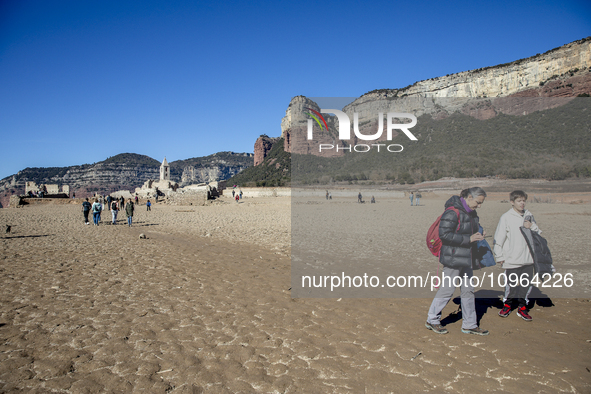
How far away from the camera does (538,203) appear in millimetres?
4953

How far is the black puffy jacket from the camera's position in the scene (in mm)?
3387

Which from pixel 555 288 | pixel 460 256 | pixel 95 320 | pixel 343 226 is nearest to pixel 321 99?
pixel 460 256

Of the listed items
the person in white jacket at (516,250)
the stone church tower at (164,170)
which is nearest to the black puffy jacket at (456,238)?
the person in white jacket at (516,250)

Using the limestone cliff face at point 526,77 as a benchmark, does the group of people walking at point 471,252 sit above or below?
below

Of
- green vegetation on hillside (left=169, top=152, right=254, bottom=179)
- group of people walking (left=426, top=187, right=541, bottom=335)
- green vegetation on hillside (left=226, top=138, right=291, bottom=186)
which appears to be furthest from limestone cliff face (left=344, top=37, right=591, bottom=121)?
green vegetation on hillside (left=169, top=152, right=254, bottom=179)

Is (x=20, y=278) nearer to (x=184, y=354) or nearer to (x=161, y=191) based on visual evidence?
(x=184, y=354)

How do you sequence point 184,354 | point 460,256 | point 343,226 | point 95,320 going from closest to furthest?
point 184,354 → point 460,256 → point 95,320 → point 343,226

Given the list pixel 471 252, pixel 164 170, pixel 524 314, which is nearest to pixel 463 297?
pixel 471 252

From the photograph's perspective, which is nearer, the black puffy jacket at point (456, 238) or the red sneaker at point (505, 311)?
the black puffy jacket at point (456, 238)

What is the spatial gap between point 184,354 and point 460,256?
3.22 metres

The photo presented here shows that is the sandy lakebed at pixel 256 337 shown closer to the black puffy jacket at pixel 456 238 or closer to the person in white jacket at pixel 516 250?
the person in white jacket at pixel 516 250

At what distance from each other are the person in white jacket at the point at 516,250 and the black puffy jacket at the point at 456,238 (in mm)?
764

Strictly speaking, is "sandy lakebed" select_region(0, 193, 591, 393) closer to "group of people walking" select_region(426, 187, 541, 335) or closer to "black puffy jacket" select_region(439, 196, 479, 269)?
"group of people walking" select_region(426, 187, 541, 335)

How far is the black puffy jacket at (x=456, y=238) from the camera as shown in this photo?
11.1 ft
